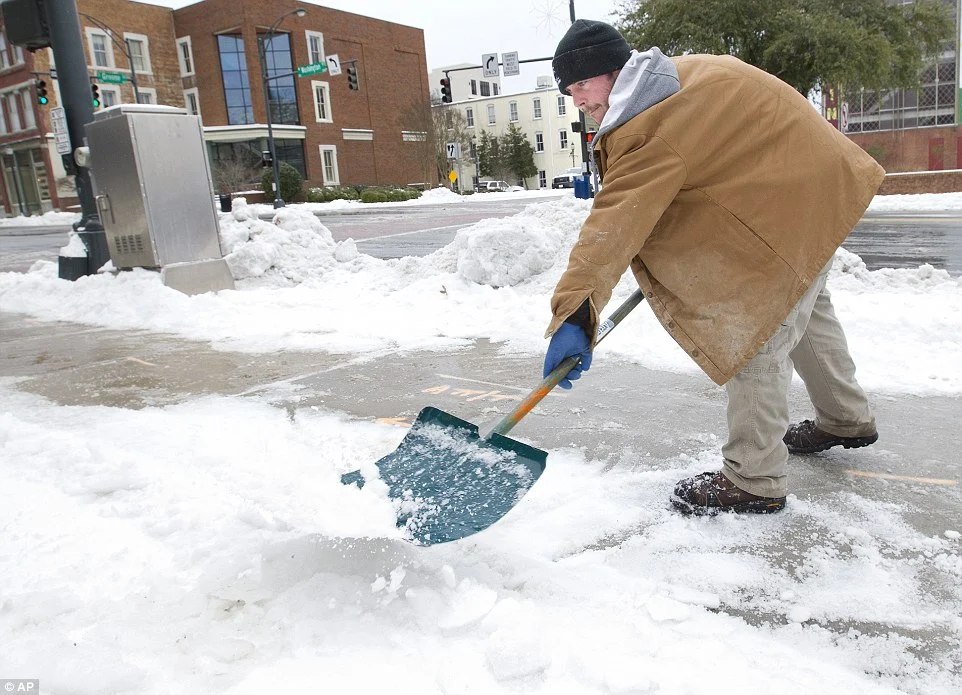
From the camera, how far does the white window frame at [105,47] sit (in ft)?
119

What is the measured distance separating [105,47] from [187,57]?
152 inches

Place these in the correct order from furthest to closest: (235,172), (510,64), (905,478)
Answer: (235,172)
(510,64)
(905,478)

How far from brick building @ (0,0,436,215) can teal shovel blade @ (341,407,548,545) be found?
1437 inches

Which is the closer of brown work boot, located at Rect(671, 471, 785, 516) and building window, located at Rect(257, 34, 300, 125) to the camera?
brown work boot, located at Rect(671, 471, 785, 516)

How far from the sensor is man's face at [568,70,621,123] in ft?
7.70

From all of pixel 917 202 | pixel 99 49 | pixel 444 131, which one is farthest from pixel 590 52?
pixel 444 131

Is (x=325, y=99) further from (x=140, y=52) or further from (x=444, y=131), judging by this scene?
(x=140, y=52)

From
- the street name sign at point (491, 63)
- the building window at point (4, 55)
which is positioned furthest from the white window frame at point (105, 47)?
the street name sign at point (491, 63)

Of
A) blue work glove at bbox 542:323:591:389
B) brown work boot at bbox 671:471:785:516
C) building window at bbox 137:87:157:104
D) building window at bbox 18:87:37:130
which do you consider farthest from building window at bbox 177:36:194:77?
brown work boot at bbox 671:471:785:516

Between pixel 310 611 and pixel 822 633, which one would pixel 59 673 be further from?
pixel 822 633

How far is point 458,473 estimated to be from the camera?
2.41 m

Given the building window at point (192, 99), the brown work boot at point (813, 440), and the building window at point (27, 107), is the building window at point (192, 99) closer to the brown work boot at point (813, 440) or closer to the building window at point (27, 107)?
the building window at point (27, 107)

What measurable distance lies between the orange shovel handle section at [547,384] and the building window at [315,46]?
40.8m

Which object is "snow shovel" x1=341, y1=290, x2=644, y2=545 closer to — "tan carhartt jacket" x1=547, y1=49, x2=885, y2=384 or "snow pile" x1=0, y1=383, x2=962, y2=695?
"snow pile" x1=0, y1=383, x2=962, y2=695
